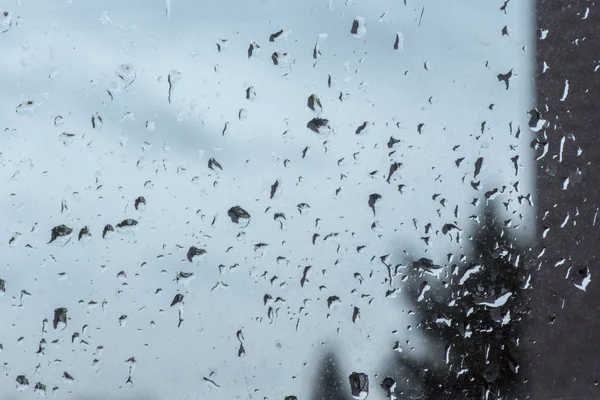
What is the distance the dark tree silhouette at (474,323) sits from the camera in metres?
0.79

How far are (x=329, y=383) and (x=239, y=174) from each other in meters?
0.33

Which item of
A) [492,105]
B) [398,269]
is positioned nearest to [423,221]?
[398,269]

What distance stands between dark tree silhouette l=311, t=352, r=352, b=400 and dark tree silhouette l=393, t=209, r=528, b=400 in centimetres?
8

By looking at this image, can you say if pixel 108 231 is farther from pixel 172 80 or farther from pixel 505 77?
pixel 505 77

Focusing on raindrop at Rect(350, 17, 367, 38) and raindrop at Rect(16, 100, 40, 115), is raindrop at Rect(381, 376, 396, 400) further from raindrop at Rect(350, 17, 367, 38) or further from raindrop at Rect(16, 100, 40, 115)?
raindrop at Rect(16, 100, 40, 115)

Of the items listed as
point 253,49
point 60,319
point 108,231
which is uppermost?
point 253,49

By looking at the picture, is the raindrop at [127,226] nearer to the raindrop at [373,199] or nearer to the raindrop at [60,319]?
the raindrop at [60,319]

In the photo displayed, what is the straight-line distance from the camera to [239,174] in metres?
0.77

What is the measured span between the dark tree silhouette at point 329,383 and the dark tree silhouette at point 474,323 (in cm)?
8

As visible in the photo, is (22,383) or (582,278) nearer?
(22,383)

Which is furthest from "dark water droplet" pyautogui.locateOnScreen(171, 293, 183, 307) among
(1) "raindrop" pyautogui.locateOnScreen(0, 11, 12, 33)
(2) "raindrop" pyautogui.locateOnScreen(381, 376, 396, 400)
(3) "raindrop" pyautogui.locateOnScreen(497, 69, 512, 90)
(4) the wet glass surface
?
(3) "raindrop" pyautogui.locateOnScreen(497, 69, 512, 90)

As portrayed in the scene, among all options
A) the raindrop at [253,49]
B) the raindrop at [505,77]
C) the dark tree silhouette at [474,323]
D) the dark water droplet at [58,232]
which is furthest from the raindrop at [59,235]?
the raindrop at [505,77]

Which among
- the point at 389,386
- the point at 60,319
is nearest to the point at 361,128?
the point at 389,386

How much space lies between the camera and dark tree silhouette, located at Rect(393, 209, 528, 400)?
787 mm
